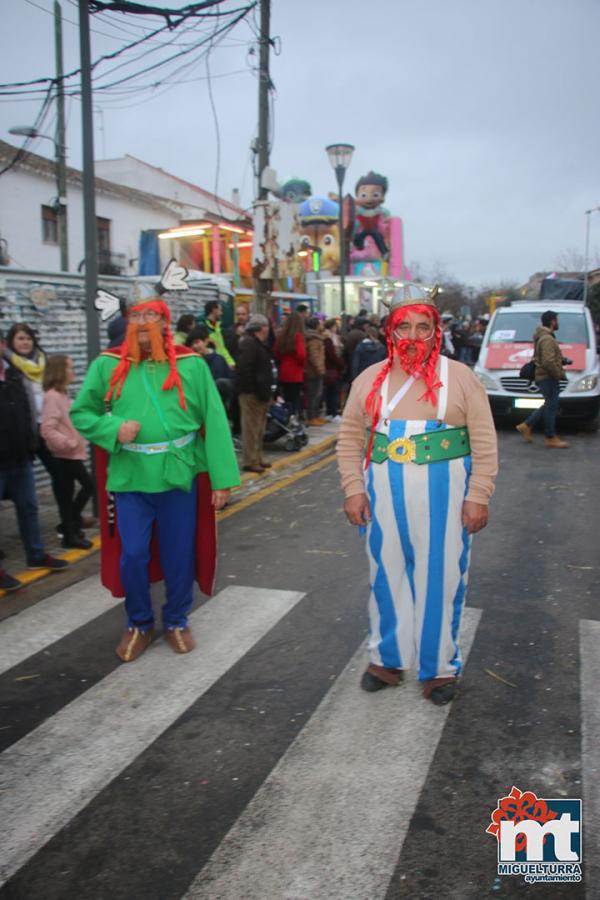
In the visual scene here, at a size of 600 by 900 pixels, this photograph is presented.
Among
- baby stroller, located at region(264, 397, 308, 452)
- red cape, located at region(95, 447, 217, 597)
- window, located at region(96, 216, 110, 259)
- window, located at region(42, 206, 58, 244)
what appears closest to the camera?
red cape, located at region(95, 447, 217, 597)

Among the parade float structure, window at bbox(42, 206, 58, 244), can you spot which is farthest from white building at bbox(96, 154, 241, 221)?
window at bbox(42, 206, 58, 244)

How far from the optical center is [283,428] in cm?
1082

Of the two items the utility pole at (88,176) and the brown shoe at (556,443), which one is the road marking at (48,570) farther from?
the brown shoe at (556,443)

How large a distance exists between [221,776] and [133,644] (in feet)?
4.48

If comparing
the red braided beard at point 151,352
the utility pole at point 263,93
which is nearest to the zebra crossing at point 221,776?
the red braided beard at point 151,352

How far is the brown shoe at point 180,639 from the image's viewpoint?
4.43m

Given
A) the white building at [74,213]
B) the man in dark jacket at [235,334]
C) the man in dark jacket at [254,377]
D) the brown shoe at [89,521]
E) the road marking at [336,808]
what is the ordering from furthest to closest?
the white building at [74,213], the man in dark jacket at [235,334], the man in dark jacket at [254,377], the brown shoe at [89,521], the road marking at [336,808]

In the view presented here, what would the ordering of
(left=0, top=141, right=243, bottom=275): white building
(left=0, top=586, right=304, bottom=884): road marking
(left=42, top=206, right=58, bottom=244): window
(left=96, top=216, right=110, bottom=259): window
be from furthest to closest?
(left=96, top=216, right=110, bottom=259): window
(left=42, top=206, right=58, bottom=244): window
(left=0, top=141, right=243, bottom=275): white building
(left=0, top=586, right=304, bottom=884): road marking

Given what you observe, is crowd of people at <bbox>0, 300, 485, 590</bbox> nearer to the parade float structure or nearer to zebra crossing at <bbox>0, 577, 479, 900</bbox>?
zebra crossing at <bbox>0, 577, 479, 900</bbox>

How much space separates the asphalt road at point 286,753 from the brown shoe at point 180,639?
12 centimetres

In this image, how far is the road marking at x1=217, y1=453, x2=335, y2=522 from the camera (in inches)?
306

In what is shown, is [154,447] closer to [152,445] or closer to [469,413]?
[152,445]

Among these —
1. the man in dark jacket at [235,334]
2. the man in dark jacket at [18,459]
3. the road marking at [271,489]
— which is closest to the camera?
the man in dark jacket at [18,459]

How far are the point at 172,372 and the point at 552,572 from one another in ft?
10.8
